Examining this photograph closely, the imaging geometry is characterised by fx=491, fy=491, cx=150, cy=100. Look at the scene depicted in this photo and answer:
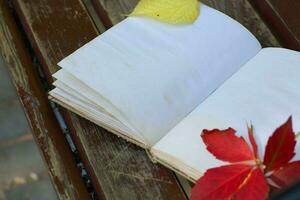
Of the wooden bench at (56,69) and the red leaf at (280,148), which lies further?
the wooden bench at (56,69)

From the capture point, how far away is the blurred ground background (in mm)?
968

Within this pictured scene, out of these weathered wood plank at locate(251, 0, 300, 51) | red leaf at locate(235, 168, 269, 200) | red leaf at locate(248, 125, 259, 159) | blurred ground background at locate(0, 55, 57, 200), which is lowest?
weathered wood plank at locate(251, 0, 300, 51)

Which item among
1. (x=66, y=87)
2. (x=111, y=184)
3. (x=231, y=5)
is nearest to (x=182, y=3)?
(x=231, y=5)

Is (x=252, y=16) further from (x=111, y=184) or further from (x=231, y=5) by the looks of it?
(x=111, y=184)

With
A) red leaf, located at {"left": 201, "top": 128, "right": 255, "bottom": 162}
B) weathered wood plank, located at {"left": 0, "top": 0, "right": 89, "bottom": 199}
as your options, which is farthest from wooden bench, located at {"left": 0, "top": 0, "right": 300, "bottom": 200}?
red leaf, located at {"left": 201, "top": 128, "right": 255, "bottom": 162}

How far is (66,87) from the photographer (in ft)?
2.99

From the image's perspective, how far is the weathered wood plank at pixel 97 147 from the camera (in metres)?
0.84

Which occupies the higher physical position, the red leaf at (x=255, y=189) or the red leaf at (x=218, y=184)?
the red leaf at (x=218, y=184)

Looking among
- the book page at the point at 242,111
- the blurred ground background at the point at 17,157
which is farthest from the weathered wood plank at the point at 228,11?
the blurred ground background at the point at 17,157

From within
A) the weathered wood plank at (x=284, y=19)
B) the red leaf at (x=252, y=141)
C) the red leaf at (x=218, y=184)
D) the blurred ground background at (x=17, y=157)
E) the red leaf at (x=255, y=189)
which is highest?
the blurred ground background at (x=17, y=157)

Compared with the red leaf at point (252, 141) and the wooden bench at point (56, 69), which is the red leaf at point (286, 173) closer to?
the red leaf at point (252, 141)

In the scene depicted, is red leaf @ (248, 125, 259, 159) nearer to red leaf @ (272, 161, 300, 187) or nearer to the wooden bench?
red leaf @ (272, 161, 300, 187)

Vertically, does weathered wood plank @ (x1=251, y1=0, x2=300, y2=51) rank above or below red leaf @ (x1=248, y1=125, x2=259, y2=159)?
below

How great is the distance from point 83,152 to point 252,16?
482 mm
